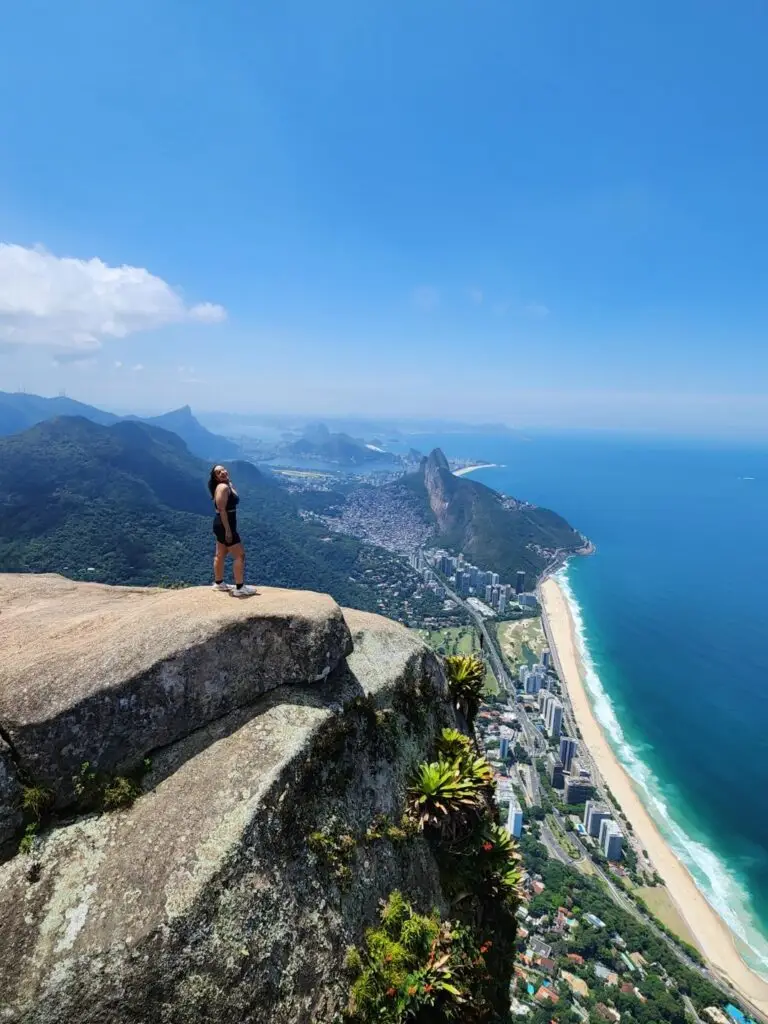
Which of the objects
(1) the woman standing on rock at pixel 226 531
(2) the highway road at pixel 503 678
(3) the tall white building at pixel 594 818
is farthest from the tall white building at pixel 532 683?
(1) the woman standing on rock at pixel 226 531

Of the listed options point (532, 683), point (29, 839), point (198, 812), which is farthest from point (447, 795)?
point (532, 683)

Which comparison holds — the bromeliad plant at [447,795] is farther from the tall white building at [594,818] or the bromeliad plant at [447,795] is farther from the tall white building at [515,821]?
the tall white building at [594,818]

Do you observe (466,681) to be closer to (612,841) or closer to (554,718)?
(612,841)

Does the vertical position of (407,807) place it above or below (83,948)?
below

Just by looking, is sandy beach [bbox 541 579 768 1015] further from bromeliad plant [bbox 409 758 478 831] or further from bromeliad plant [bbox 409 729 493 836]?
bromeliad plant [bbox 409 758 478 831]

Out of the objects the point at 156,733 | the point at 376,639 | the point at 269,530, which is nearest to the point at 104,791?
the point at 156,733

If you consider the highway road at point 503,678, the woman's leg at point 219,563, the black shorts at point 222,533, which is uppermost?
the black shorts at point 222,533

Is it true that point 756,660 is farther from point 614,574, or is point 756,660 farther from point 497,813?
point 497,813
